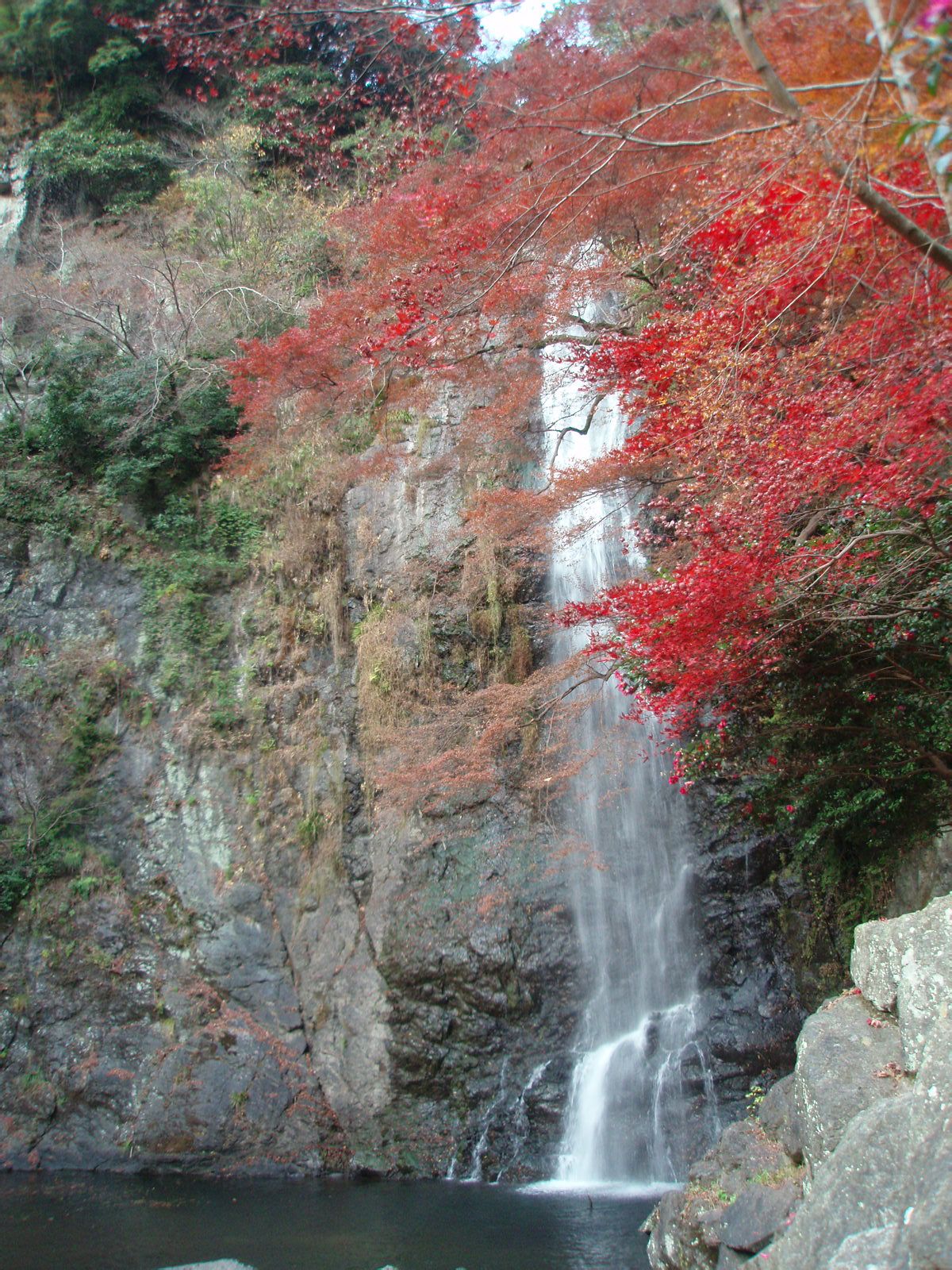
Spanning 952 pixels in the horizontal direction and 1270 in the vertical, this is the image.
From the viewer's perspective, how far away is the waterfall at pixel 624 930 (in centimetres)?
955

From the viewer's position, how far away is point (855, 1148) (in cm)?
433

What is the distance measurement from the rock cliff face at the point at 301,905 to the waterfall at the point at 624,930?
281 millimetres

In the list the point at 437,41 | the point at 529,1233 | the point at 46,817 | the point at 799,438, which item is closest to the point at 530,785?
the point at 529,1233

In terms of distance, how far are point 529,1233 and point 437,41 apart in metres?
9.80

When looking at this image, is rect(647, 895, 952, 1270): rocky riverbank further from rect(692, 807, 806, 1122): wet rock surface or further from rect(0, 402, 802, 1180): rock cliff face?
rect(0, 402, 802, 1180): rock cliff face

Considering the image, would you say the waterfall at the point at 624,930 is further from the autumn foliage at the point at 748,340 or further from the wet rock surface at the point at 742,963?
the autumn foliage at the point at 748,340

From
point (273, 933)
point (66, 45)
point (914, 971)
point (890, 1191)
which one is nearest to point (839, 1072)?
point (914, 971)

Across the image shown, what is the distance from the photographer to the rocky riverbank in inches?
147

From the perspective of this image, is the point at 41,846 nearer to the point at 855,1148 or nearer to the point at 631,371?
the point at 631,371

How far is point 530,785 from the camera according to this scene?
37.9 ft

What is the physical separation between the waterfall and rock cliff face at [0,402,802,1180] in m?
0.28

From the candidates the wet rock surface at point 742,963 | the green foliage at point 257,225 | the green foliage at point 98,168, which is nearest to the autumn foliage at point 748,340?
the wet rock surface at point 742,963

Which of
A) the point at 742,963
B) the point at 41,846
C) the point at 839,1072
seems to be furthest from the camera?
the point at 41,846

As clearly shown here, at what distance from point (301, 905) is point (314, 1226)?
14.3 ft
